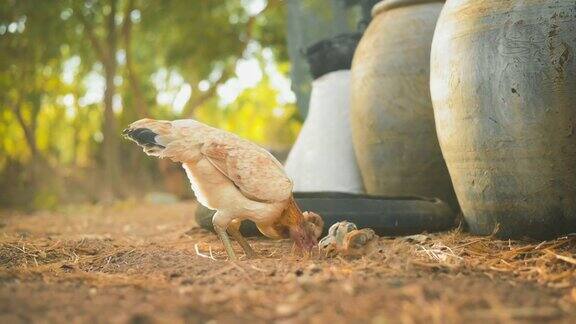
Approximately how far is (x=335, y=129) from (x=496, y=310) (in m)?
3.00

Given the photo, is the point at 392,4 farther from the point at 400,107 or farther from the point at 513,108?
the point at 513,108

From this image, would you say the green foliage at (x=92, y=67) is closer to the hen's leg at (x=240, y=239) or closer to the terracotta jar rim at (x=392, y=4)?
the terracotta jar rim at (x=392, y=4)

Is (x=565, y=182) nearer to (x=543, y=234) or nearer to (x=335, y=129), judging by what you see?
(x=543, y=234)

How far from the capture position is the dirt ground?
138 centimetres

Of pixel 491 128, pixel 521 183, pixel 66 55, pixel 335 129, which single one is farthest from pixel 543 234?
pixel 66 55

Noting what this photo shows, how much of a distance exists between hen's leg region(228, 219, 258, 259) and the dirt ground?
105 mm

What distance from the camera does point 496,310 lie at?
135 centimetres

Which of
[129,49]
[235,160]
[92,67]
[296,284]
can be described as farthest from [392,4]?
[92,67]

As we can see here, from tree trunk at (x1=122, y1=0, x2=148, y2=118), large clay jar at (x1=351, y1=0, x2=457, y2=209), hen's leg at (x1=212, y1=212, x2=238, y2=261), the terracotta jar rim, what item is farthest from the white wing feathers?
tree trunk at (x1=122, y1=0, x2=148, y2=118)

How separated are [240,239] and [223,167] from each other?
371mm

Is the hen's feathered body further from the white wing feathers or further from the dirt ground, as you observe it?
the dirt ground

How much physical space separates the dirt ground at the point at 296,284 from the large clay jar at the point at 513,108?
0.19 m

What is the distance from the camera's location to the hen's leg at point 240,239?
2.54m

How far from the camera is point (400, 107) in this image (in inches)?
139
